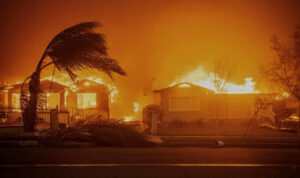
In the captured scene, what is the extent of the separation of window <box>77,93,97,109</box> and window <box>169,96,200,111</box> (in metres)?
6.26

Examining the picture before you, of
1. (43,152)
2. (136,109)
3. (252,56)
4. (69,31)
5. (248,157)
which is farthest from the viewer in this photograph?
(252,56)

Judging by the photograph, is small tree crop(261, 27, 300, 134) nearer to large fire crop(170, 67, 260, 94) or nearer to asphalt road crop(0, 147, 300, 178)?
large fire crop(170, 67, 260, 94)

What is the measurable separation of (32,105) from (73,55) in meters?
2.89

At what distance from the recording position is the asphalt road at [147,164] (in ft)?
17.1

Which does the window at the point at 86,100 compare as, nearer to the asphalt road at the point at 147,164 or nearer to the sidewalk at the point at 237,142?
the sidewalk at the point at 237,142

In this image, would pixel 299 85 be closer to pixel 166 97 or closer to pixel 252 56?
pixel 166 97

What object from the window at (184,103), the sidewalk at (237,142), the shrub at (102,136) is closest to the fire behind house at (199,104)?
the window at (184,103)

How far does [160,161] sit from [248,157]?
2728 millimetres

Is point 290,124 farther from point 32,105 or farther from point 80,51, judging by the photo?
point 32,105

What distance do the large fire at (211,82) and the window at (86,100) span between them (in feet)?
23.9

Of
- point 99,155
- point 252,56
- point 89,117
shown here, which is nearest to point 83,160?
point 99,155

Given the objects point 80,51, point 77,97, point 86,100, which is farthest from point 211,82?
point 80,51

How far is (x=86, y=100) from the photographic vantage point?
19.6m

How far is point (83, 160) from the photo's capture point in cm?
650
